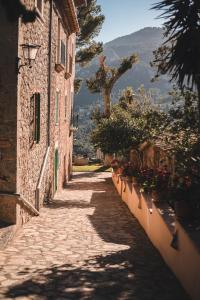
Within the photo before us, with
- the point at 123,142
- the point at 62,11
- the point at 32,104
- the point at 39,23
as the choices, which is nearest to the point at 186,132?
the point at 32,104

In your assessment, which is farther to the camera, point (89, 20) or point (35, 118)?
point (89, 20)

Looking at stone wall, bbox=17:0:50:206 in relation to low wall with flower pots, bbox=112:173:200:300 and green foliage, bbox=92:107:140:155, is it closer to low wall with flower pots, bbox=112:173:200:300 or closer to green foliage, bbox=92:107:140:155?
low wall with flower pots, bbox=112:173:200:300

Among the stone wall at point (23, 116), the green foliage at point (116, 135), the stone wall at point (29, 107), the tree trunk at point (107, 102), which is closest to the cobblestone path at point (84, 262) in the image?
the stone wall at point (23, 116)

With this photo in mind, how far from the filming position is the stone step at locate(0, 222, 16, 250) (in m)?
8.46

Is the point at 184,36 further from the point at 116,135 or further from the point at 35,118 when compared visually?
the point at 116,135

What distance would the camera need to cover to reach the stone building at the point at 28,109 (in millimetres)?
9758

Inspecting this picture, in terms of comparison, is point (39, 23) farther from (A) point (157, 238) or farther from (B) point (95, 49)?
(B) point (95, 49)

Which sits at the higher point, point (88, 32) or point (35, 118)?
point (88, 32)

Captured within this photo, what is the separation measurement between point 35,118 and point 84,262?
18.2 ft

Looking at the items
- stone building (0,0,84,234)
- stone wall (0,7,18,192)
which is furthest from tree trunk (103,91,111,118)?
stone wall (0,7,18,192)

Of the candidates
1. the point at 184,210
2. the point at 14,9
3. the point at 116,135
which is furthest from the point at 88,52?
the point at 14,9

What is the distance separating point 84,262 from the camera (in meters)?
7.66

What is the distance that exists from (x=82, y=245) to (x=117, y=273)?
216 cm

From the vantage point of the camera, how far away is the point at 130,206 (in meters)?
13.8
